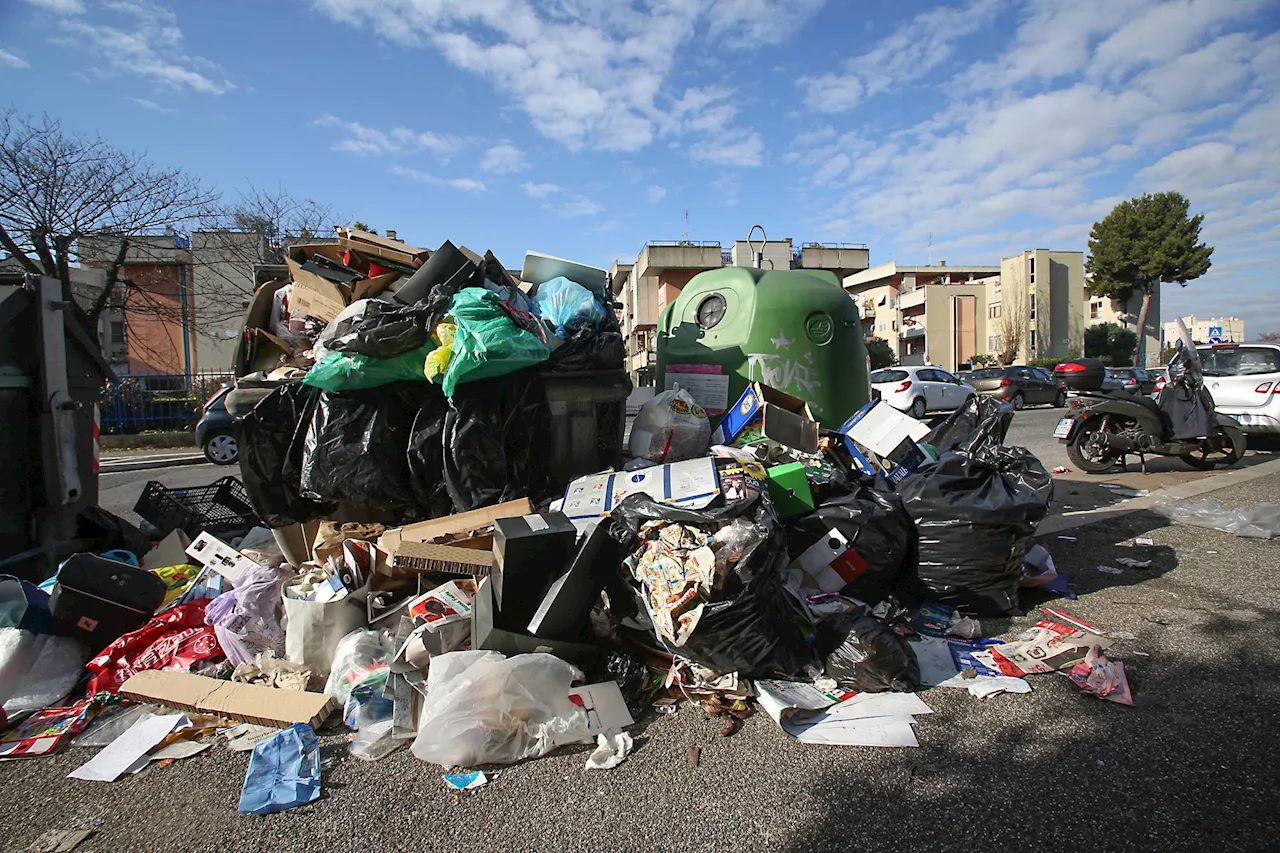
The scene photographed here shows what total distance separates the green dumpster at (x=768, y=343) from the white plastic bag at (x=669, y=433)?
65 centimetres

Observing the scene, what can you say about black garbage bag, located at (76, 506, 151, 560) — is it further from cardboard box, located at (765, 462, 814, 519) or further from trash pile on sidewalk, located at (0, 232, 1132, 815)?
cardboard box, located at (765, 462, 814, 519)

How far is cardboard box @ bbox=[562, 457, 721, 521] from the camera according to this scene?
2.80 m

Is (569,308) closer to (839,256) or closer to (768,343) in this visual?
(768,343)

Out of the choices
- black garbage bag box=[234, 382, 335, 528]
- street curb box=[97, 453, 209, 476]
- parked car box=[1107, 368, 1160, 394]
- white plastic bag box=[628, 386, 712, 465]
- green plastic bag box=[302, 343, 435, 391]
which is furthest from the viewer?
parked car box=[1107, 368, 1160, 394]

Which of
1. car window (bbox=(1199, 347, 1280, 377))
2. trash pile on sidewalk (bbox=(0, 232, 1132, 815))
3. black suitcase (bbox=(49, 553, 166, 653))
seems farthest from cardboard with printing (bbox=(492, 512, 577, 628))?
car window (bbox=(1199, 347, 1280, 377))

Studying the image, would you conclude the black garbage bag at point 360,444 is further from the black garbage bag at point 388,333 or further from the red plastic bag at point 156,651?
the red plastic bag at point 156,651

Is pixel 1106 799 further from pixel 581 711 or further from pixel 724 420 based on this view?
pixel 724 420

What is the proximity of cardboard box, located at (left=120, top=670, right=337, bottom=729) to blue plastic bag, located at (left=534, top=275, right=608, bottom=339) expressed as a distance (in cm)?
195

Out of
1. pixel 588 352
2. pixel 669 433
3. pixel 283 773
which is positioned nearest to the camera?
pixel 283 773

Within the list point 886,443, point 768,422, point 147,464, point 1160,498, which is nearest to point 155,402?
point 147,464

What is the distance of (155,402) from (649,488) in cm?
1326

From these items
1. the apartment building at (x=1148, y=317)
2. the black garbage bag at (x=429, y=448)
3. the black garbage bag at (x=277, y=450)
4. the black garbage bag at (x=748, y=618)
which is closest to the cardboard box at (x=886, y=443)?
the black garbage bag at (x=748, y=618)

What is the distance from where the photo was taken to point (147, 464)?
34.4ft

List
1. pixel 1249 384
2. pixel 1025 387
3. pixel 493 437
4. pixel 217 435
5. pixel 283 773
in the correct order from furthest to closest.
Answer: pixel 1025 387, pixel 217 435, pixel 1249 384, pixel 493 437, pixel 283 773
